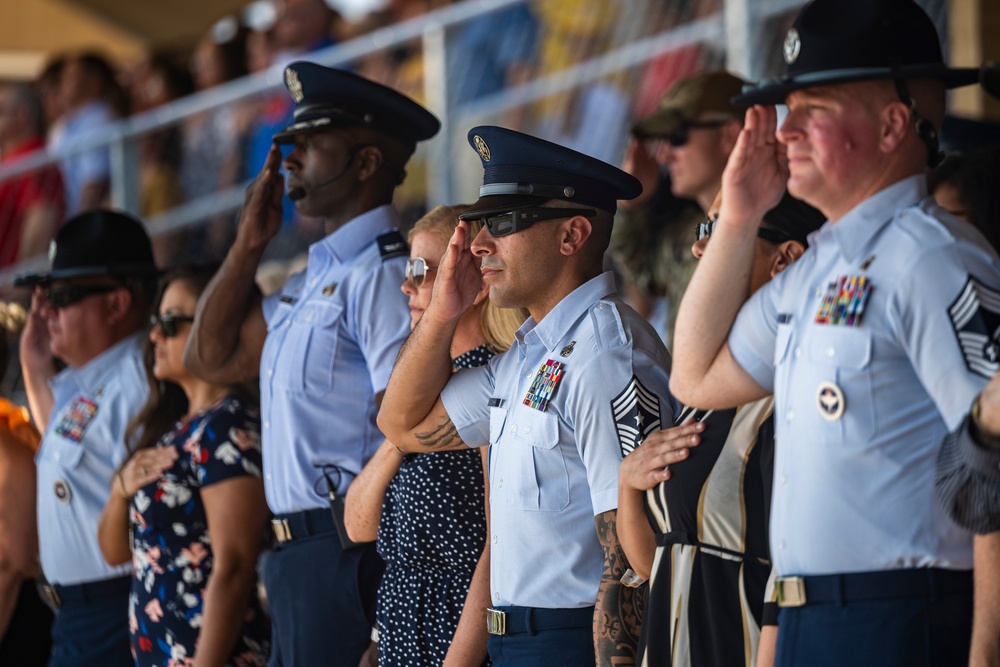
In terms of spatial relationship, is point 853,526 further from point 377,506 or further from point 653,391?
point 377,506

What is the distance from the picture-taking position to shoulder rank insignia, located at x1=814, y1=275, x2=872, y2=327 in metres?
2.38

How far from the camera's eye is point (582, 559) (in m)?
3.04

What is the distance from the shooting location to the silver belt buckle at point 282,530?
4.05m

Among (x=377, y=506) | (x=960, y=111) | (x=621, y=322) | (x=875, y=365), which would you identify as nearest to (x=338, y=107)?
(x=377, y=506)

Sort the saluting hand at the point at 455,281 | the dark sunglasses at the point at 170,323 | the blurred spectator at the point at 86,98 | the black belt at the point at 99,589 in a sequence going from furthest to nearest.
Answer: the blurred spectator at the point at 86,98
the black belt at the point at 99,589
the dark sunglasses at the point at 170,323
the saluting hand at the point at 455,281

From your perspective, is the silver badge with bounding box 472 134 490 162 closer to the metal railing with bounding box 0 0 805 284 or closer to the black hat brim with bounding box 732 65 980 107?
the black hat brim with bounding box 732 65 980 107

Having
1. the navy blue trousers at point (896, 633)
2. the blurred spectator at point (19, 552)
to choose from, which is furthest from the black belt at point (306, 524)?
the navy blue trousers at point (896, 633)

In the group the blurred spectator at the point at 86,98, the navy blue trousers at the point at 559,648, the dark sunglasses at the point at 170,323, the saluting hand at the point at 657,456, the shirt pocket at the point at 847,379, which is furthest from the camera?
the blurred spectator at the point at 86,98

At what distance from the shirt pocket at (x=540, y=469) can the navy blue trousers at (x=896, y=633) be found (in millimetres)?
771

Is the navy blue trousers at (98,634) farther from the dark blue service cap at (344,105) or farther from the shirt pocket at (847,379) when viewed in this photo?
the shirt pocket at (847,379)

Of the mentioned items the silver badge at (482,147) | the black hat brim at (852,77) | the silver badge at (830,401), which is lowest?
the silver badge at (830,401)

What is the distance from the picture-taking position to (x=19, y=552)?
17.3ft

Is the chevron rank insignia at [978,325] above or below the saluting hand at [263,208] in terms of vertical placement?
below

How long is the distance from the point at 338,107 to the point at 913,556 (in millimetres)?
2496
